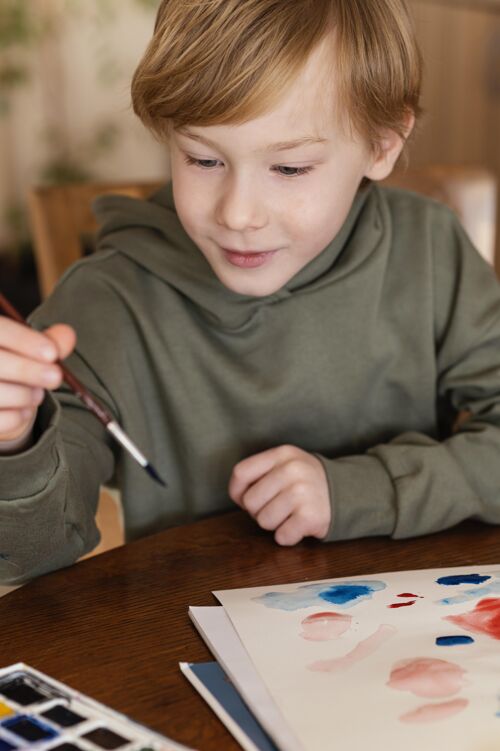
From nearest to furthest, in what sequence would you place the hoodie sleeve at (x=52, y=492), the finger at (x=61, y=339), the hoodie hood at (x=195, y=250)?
the finger at (x=61, y=339) < the hoodie sleeve at (x=52, y=492) < the hoodie hood at (x=195, y=250)

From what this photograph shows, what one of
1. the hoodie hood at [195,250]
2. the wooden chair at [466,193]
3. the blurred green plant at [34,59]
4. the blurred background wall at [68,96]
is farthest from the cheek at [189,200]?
the blurred green plant at [34,59]

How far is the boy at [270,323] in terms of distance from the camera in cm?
86

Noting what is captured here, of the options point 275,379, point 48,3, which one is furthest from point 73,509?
point 48,3

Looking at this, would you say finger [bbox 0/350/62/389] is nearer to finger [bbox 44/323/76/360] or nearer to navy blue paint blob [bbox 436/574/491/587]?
finger [bbox 44/323/76/360]

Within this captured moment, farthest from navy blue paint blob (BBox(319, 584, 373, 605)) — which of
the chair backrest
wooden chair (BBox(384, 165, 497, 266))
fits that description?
wooden chair (BBox(384, 165, 497, 266))

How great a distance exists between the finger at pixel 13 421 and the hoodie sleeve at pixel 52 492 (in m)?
0.02

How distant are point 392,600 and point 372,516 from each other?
16cm

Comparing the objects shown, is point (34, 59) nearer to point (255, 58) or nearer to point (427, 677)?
point (255, 58)

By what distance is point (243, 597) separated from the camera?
765 mm

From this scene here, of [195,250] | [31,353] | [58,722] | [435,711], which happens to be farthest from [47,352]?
[195,250]

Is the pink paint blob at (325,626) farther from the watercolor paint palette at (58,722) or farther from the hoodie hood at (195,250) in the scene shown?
the hoodie hood at (195,250)

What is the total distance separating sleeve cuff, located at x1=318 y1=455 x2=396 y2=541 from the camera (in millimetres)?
899

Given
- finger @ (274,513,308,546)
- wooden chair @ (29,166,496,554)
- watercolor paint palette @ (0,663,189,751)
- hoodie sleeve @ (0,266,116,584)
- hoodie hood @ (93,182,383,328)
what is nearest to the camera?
Answer: watercolor paint palette @ (0,663,189,751)

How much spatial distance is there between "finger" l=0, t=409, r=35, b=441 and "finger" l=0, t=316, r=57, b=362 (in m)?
0.06
